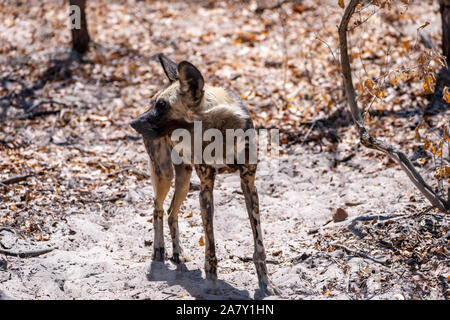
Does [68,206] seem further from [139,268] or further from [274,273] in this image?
[274,273]

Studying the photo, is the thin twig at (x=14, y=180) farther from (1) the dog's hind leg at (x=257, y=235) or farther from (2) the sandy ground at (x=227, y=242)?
(1) the dog's hind leg at (x=257, y=235)

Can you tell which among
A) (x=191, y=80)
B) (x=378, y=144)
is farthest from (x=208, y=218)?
(x=378, y=144)

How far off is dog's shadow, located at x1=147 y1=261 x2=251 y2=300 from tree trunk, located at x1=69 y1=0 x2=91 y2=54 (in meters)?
6.80

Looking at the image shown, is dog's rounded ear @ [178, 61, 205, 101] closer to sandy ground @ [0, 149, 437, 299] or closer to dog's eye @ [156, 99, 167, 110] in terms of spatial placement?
dog's eye @ [156, 99, 167, 110]

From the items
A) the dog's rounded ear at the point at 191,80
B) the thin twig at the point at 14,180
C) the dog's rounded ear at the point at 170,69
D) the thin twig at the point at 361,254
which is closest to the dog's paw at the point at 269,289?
the thin twig at the point at 361,254

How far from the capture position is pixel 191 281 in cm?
519

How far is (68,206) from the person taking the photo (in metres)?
6.72

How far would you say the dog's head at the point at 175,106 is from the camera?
4.55 metres


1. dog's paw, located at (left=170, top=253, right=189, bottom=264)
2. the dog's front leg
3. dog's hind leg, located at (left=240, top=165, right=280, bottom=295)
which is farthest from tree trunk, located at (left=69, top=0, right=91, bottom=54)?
dog's hind leg, located at (left=240, top=165, right=280, bottom=295)

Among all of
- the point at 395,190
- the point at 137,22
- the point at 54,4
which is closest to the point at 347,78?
the point at 395,190

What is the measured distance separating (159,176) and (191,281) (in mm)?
1111

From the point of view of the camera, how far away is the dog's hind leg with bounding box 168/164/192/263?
218 inches
